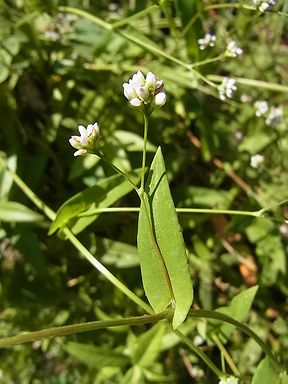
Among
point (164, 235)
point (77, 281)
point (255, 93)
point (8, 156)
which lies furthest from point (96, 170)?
point (164, 235)

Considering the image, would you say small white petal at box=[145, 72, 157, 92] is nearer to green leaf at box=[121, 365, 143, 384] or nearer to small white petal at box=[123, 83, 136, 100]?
small white petal at box=[123, 83, 136, 100]

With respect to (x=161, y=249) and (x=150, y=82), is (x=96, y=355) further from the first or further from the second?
(x=150, y=82)

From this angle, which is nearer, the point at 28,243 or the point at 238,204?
the point at 28,243

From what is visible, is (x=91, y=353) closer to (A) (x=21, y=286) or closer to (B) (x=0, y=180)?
(A) (x=21, y=286)

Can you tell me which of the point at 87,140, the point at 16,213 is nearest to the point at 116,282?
the point at 87,140

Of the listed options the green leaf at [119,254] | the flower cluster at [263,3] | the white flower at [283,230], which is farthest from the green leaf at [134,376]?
the flower cluster at [263,3]
